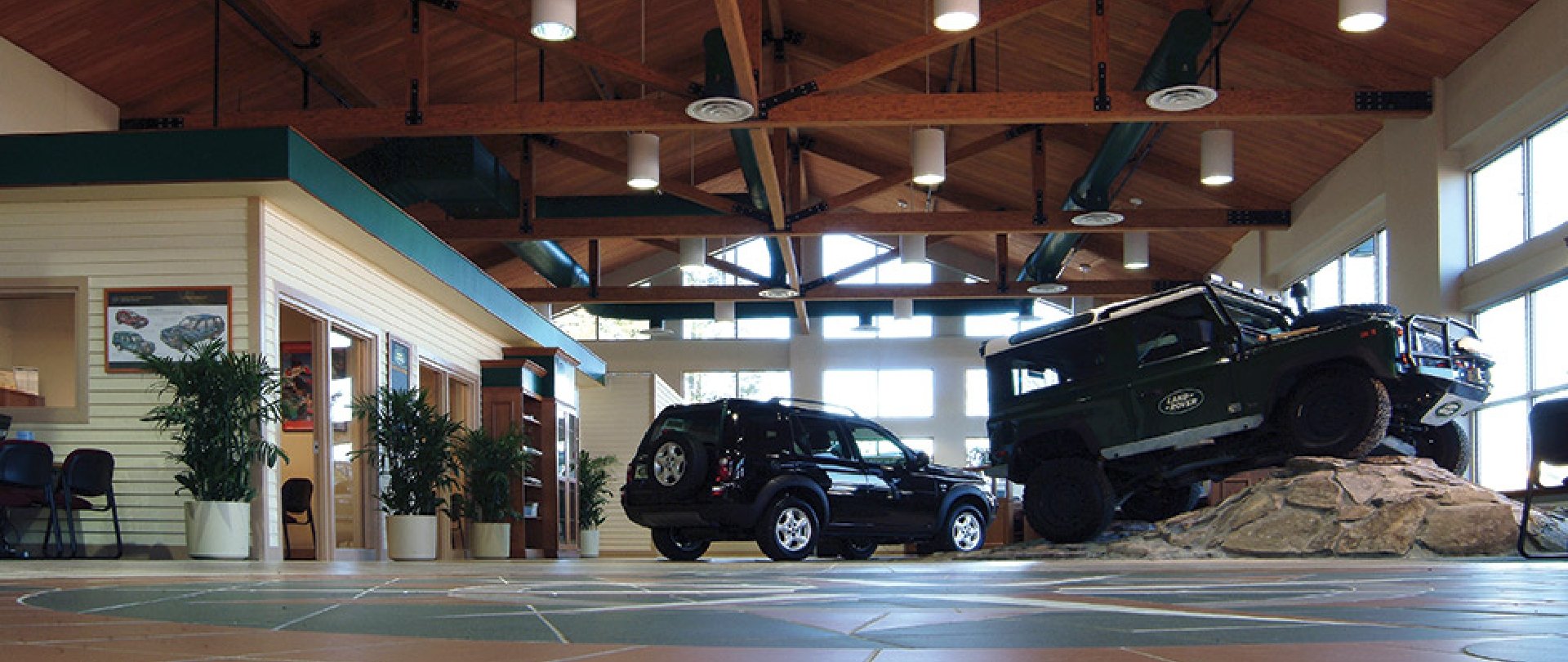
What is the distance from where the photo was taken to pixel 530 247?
20.8 metres

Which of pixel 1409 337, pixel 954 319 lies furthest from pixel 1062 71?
pixel 954 319

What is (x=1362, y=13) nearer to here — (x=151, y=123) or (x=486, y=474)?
(x=486, y=474)

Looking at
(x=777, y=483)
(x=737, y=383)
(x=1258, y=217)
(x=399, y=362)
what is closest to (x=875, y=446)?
(x=777, y=483)

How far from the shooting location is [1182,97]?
12.2 meters

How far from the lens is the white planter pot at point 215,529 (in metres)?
9.77

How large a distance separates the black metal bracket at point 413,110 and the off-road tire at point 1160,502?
7134mm

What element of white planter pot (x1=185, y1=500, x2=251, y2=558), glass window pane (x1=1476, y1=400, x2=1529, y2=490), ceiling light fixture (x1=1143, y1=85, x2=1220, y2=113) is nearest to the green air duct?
ceiling light fixture (x1=1143, y1=85, x2=1220, y2=113)

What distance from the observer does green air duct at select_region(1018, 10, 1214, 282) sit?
43.2 feet

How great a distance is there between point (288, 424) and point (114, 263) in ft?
20.2

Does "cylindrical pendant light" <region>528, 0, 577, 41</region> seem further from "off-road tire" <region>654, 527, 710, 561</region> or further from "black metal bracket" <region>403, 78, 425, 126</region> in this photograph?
"off-road tire" <region>654, 527, 710, 561</region>

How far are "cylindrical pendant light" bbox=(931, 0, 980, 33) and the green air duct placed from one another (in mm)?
2560

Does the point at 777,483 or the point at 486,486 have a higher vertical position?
the point at 777,483

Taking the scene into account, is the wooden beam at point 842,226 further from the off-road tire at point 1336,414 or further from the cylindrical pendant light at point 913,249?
the off-road tire at point 1336,414

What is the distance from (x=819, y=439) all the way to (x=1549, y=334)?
283 inches
